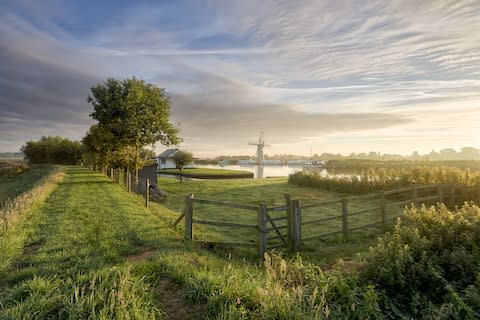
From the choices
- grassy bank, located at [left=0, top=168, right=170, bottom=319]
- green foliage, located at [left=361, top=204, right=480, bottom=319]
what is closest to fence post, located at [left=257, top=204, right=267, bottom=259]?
grassy bank, located at [left=0, top=168, right=170, bottom=319]

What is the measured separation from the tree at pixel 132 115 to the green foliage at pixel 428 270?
21.1m

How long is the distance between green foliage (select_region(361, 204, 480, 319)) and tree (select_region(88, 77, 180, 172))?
21089 mm

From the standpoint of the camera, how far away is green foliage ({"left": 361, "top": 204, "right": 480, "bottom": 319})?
15.4ft

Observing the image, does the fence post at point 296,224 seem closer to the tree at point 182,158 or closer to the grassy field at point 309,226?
the grassy field at point 309,226

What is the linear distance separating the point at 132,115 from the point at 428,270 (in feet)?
73.1

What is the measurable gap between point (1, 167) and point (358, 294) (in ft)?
193

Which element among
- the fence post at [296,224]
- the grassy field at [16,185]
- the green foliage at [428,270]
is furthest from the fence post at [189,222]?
the grassy field at [16,185]

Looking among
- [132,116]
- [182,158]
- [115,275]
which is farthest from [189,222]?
[182,158]

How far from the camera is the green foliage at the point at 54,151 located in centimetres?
7181

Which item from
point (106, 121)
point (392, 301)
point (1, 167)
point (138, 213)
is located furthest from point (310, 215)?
point (1, 167)

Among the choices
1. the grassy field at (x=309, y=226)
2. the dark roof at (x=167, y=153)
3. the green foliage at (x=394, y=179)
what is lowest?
the grassy field at (x=309, y=226)

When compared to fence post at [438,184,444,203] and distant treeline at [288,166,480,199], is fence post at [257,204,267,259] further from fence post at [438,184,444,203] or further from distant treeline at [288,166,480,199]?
distant treeline at [288,166,480,199]

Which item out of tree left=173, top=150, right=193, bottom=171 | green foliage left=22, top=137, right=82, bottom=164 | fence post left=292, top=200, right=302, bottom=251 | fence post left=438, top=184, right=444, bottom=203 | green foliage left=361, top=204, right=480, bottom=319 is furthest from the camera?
green foliage left=22, top=137, right=82, bottom=164

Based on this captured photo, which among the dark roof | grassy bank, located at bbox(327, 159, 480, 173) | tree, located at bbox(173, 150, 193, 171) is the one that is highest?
the dark roof
